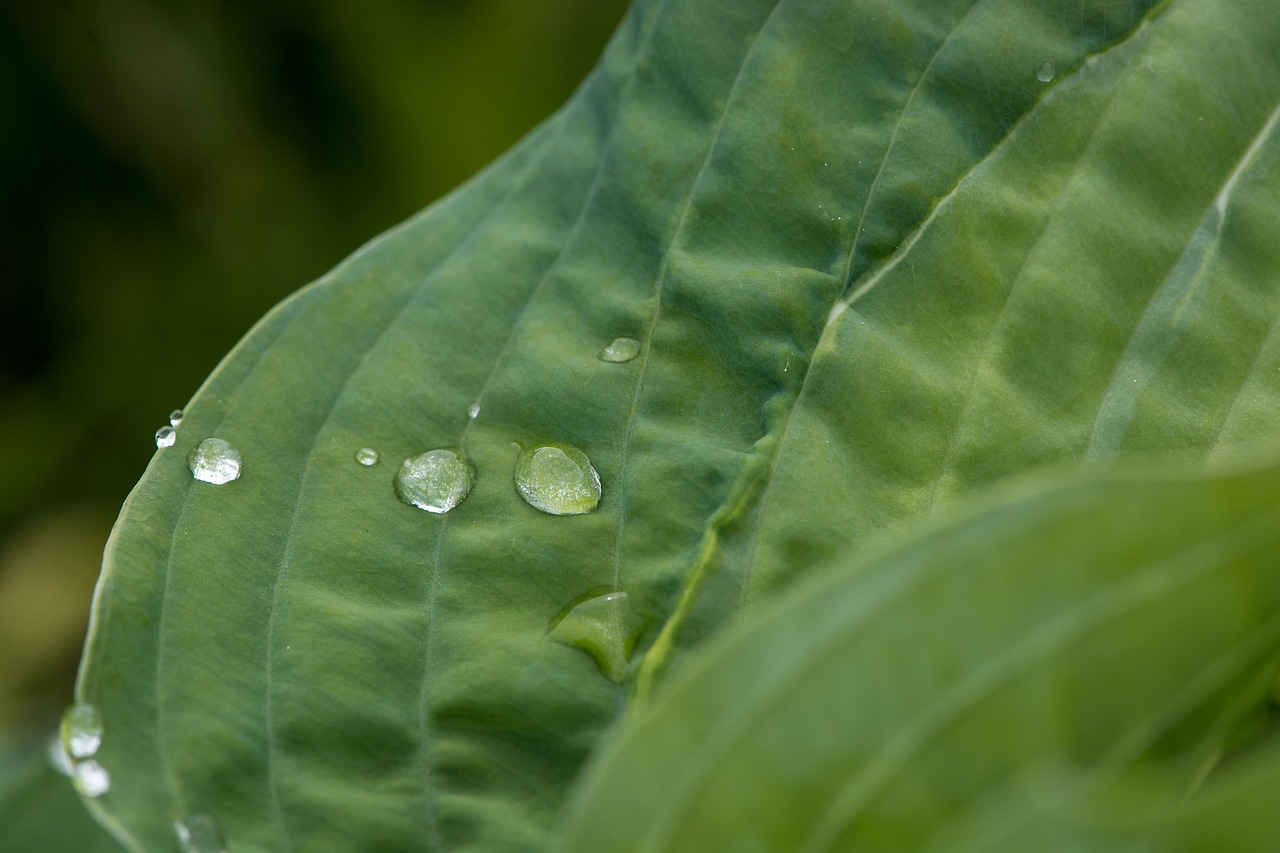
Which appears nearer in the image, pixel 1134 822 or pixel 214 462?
pixel 1134 822

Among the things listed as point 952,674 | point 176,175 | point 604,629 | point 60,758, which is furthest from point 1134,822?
point 176,175

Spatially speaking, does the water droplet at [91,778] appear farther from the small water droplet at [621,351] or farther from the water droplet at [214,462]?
the small water droplet at [621,351]

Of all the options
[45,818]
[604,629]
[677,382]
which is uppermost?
[677,382]

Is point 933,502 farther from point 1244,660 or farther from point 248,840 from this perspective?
point 248,840

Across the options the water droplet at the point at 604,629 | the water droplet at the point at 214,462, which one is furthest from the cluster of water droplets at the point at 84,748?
the water droplet at the point at 604,629

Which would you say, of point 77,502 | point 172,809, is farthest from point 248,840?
point 77,502

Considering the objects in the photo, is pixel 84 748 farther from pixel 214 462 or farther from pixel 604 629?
pixel 604 629
